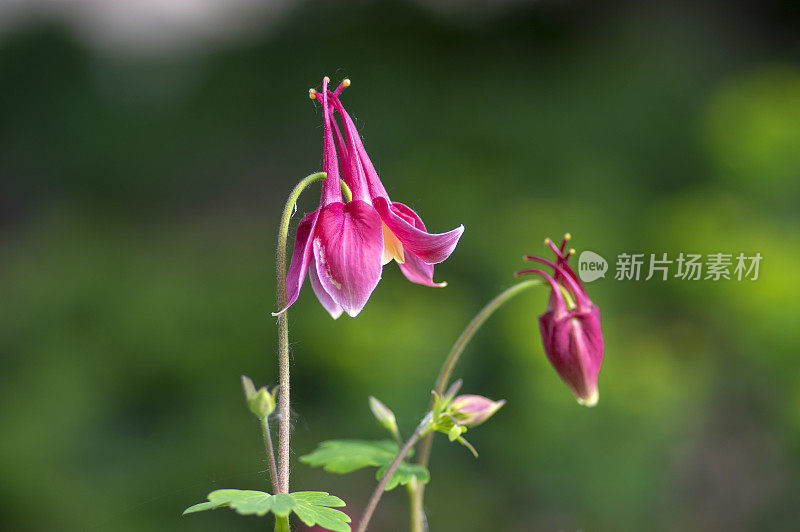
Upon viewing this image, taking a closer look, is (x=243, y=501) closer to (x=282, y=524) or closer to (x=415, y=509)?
(x=282, y=524)

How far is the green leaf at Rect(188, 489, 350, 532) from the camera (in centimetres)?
69

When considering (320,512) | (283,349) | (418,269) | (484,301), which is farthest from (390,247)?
(484,301)

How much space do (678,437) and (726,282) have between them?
649 millimetres

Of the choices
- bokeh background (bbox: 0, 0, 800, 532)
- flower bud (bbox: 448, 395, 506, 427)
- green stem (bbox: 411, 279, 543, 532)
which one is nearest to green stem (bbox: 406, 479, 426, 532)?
green stem (bbox: 411, 279, 543, 532)

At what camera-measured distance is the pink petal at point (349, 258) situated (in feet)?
2.43

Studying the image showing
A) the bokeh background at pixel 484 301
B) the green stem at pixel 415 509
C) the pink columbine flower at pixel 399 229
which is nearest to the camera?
the pink columbine flower at pixel 399 229

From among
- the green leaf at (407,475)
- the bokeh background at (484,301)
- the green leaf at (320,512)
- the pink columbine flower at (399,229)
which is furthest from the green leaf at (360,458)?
the bokeh background at (484,301)

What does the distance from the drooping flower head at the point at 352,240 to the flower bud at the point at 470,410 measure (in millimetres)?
155

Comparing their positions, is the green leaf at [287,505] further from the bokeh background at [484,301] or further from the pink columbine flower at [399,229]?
the bokeh background at [484,301]

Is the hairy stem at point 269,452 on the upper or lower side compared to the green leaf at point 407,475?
upper

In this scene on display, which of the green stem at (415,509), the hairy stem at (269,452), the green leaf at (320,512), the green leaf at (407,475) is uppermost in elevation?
the hairy stem at (269,452)

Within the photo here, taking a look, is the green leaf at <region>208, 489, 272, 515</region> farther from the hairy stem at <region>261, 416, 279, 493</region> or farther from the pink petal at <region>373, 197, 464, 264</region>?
the pink petal at <region>373, 197, 464, 264</region>

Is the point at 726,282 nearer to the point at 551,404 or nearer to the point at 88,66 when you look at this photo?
the point at 551,404

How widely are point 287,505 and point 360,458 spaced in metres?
0.25
